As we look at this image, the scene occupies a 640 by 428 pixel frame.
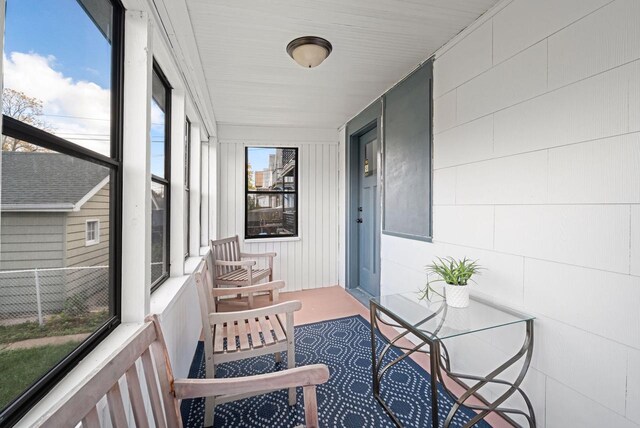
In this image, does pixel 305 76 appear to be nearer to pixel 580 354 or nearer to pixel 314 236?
pixel 314 236

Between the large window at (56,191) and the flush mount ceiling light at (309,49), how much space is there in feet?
3.56

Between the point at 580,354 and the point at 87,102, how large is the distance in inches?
89.8

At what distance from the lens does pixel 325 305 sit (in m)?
3.57

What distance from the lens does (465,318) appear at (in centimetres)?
158

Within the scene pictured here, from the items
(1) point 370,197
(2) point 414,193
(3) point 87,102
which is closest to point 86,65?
(3) point 87,102

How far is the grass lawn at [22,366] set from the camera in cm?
71

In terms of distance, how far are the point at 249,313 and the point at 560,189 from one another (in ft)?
5.70

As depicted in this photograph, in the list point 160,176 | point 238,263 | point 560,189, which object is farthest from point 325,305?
point 560,189

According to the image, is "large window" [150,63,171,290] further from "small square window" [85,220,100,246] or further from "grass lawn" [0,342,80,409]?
"grass lawn" [0,342,80,409]

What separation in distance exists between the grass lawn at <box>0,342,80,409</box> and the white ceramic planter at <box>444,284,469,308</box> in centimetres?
176

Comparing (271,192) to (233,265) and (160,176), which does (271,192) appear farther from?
(160,176)

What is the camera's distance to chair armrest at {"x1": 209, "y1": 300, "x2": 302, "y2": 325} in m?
1.62

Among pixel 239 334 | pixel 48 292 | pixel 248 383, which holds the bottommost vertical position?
pixel 239 334

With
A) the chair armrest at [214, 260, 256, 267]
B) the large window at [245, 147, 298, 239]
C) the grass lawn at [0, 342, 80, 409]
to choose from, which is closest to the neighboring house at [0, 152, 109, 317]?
the grass lawn at [0, 342, 80, 409]
